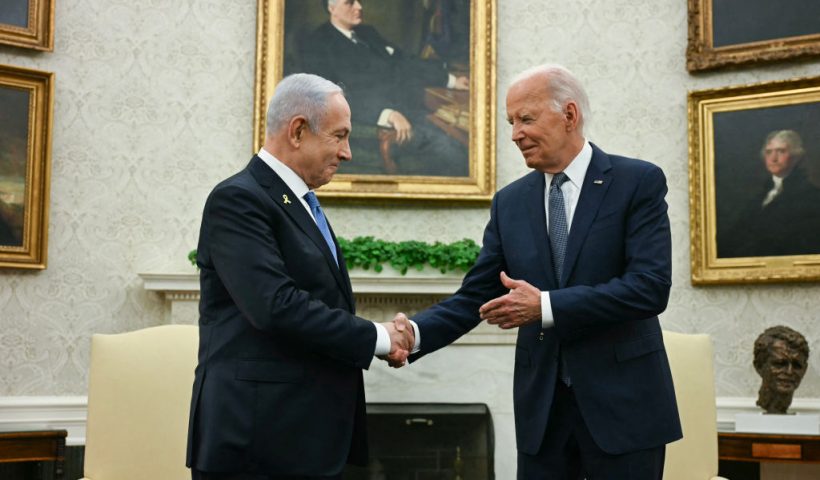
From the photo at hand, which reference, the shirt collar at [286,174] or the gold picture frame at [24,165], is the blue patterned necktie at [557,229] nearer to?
the shirt collar at [286,174]

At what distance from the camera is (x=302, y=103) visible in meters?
2.88

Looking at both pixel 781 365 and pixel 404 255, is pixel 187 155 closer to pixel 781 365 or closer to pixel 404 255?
pixel 404 255

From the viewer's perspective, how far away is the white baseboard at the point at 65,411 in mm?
5527

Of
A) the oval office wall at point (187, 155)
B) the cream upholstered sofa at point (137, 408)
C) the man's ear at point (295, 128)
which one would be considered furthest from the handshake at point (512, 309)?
the oval office wall at point (187, 155)

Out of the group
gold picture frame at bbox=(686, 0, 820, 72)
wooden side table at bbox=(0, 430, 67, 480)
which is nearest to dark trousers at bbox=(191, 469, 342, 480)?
wooden side table at bbox=(0, 430, 67, 480)

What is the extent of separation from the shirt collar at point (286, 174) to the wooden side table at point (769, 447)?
10.3 feet

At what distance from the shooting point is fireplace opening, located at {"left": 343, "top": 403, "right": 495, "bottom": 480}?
5660 mm

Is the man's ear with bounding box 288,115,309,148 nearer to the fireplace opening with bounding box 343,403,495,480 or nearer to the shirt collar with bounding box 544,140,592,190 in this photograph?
the shirt collar with bounding box 544,140,592,190

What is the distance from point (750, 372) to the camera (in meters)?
5.74

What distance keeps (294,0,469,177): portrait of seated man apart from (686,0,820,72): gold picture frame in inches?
61.0

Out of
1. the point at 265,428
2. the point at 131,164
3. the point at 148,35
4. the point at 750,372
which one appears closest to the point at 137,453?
the point at 265,428

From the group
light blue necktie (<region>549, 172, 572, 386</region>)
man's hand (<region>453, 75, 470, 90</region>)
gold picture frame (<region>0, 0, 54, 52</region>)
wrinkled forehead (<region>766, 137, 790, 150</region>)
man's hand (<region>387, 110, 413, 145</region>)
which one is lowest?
light blue necktie (<region>549, 172, 572, 386</region>)

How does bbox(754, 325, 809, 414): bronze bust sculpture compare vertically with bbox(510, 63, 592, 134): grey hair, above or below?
below

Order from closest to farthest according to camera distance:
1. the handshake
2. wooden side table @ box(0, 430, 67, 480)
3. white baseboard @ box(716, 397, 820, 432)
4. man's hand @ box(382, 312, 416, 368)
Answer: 1. the handshake
2. man's hand @ box(382, 312, 416, 368)
3. wooden side table @ box(0, 430, 67, 480)
4. white baseboard @ box(716, 397, 820, 432)
